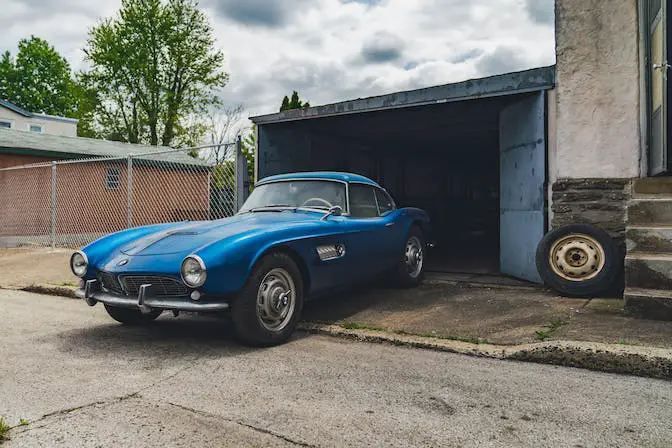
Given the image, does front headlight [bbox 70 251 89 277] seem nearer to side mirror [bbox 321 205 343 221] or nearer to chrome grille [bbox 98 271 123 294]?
chrome grille [bbox 98 271 123 294]

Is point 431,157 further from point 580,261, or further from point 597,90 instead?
point 580,261

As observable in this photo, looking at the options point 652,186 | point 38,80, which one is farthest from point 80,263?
point 38,80

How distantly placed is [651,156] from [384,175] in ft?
27.1

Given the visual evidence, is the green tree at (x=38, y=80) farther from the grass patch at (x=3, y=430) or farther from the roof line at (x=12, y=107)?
the grass patch at (x=3, y=430)

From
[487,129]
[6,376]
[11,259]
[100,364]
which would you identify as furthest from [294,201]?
[11,259]

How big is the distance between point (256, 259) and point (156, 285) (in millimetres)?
802

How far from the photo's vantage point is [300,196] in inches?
220

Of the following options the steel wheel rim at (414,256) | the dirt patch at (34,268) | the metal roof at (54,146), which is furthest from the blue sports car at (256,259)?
the metal roof at (54,146)

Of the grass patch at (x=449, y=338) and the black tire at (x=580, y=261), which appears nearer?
the grass patch at (x=449, y=338)

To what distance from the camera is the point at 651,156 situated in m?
5.98

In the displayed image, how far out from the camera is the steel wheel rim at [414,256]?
6.64 m

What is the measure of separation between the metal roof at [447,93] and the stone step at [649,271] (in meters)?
2.71

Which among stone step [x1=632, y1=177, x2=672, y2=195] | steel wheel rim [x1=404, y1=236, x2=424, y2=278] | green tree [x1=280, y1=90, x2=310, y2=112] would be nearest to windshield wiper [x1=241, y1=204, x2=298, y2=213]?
steel wheel rim [x1=404, y1=236, x2=424, y2=278]

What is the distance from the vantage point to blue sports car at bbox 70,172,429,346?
155 inches
